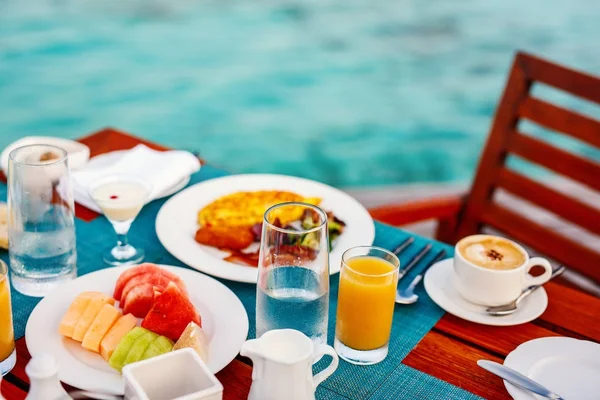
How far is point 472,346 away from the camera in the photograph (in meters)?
0.91

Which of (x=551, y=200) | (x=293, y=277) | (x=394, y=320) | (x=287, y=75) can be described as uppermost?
(x=293, y=277)

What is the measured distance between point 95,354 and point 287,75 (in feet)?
Answer: 15.7

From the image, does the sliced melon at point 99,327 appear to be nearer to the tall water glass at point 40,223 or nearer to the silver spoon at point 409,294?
the tall water glass at point 40,223

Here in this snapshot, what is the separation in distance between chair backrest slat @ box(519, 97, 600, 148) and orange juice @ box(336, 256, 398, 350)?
82 centimetres

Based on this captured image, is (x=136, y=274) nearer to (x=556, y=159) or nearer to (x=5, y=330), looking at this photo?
(x=5, y=330)

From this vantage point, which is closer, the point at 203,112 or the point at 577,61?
the point at 203,112

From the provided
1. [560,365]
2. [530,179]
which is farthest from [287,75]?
[560,365]

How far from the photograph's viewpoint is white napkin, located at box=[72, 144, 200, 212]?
1.23 meters

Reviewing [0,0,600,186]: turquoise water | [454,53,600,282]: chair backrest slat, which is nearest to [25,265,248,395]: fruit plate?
[454,53,600,282]: chair backrest slat

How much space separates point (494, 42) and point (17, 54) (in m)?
3.86

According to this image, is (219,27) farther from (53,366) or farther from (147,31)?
(53,366)

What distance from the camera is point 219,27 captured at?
582 centimetres

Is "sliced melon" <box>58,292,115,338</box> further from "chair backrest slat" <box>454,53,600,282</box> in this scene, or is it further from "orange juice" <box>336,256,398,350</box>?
"chair backrest slat" <box>454,53,600,282</box>

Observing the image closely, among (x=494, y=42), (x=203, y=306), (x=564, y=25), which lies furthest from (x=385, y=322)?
(x=564, y=25)
